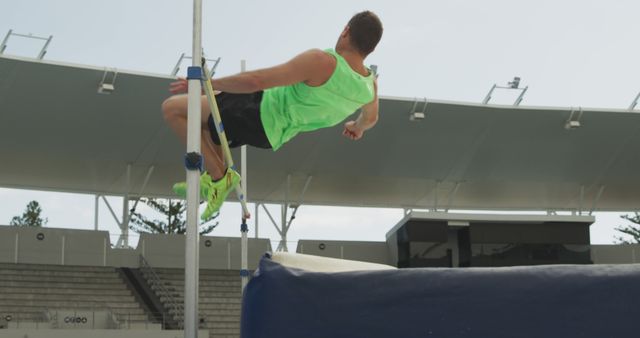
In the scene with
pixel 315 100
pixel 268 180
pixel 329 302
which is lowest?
pixel 329 302

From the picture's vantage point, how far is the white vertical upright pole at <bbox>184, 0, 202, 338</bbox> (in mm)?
2449

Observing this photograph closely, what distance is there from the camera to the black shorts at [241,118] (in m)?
3.55

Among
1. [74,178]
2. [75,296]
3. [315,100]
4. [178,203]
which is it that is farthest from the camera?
[178,203]

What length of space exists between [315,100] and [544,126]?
15.7 m

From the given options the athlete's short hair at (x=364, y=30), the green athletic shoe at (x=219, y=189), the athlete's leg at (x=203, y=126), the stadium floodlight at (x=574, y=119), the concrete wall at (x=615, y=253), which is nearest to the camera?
the athlete's short hair at (x=364, y=30)

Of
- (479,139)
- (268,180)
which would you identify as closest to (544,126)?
(479,139)

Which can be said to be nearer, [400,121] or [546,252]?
[400,121]

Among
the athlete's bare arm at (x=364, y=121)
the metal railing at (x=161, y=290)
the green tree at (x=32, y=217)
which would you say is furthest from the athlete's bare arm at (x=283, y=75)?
the green tree at (x=32, y=217)

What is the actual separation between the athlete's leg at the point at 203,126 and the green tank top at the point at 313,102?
0.80ft

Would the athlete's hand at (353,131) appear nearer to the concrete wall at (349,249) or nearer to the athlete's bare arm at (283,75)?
the athlete's bare arm at (283,75)

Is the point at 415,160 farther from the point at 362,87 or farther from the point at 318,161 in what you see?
the point at 362,87

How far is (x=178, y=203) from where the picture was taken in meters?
33.9

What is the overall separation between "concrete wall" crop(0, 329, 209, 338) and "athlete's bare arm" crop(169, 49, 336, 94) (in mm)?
12289

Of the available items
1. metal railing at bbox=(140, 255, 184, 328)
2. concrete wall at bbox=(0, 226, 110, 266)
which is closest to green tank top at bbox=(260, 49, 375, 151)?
metal railing at bbox=(140, 255, 184, 328)
